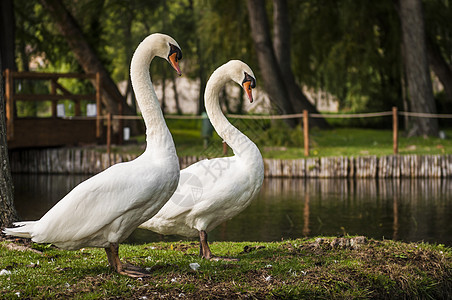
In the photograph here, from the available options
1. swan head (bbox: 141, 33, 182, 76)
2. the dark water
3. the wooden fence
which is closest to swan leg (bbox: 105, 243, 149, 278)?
swan head (bbox: 141, 33, 182, 76)

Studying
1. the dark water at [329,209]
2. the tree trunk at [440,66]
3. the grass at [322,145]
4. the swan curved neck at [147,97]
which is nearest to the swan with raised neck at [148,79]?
the swan curved neck at [147,97]

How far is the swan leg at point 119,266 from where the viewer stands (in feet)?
17.5

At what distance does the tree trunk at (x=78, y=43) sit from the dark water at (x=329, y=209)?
7.14 metres

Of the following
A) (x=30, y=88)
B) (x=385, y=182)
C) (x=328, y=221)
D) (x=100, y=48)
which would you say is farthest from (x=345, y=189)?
(x=30, y=88)

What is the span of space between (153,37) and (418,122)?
57.0 feet

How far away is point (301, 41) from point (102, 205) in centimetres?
2299

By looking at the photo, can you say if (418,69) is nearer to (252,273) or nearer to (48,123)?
(48,123)

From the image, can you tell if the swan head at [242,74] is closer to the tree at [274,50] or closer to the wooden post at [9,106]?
the wooden post at [9,106]

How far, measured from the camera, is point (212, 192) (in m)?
6.36

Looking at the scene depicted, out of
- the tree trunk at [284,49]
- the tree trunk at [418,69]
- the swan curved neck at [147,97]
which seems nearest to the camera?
the swan curved neck at [147,97]

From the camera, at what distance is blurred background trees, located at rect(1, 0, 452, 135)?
2202cm

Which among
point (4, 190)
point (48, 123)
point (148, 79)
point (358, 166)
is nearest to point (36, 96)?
point (48, 123)

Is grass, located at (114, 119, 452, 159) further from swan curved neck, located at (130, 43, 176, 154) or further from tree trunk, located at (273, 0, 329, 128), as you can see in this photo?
swan curved neck, located at (130, 43, 176, 154)

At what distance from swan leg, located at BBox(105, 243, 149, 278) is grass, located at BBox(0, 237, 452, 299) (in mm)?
68
